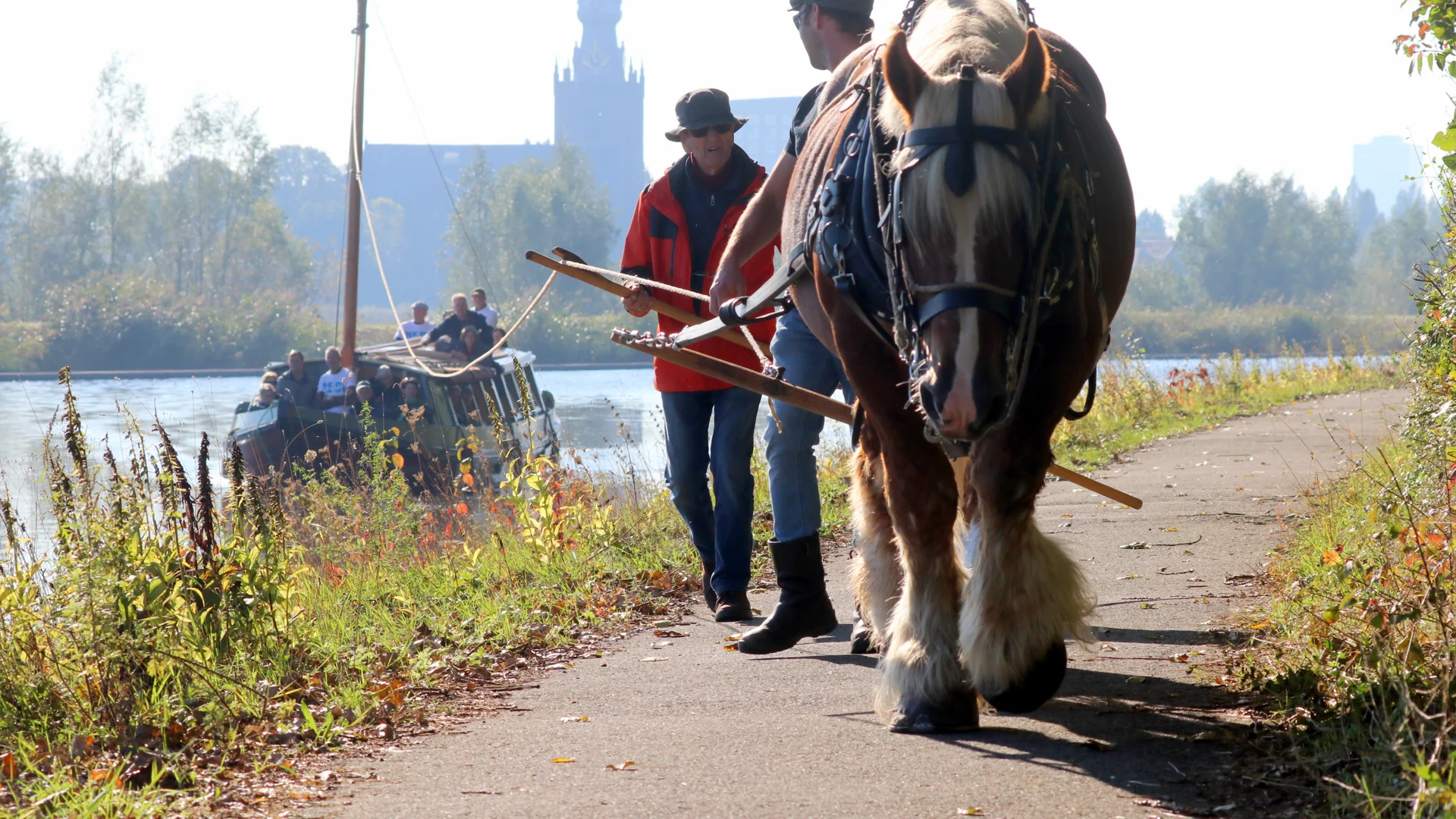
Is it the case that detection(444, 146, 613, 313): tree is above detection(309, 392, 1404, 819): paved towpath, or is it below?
above

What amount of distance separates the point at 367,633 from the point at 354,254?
65.4ft

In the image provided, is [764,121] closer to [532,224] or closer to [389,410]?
[532,224]

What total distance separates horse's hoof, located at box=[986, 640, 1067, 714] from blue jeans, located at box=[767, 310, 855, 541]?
166cm

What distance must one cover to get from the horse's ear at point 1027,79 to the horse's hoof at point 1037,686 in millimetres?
1354

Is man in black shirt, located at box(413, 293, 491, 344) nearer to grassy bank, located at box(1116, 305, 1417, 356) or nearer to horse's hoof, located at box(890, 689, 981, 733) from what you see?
horse's hoof, located at box(890, 689, 981, 733)

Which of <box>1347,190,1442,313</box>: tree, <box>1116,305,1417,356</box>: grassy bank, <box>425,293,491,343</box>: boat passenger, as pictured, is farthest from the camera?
<box>1347,190,1442,313</box>: tree

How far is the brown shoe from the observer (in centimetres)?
560

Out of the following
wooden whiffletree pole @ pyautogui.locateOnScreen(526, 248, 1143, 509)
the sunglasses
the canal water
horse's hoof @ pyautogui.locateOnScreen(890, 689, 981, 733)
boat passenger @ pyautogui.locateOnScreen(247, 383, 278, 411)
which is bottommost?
the canal water

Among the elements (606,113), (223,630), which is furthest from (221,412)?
(606,113)

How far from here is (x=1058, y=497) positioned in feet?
29.4

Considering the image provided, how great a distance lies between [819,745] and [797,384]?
185 centimetres

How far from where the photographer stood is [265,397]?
2172 centimetres

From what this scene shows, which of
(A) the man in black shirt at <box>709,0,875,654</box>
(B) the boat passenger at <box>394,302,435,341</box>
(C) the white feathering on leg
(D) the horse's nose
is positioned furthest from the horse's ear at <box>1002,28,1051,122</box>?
(B) the boat passenger at <box>394,302,435,341</box>

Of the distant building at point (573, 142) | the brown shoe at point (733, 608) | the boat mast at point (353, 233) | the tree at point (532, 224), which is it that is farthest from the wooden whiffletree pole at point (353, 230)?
the distant building at point (573, 142)
